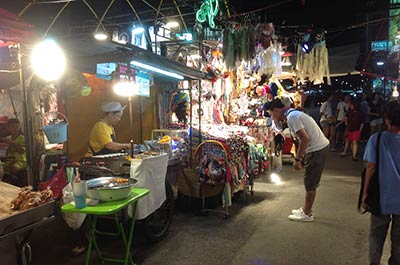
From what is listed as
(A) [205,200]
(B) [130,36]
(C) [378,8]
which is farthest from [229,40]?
(C) [378,8]

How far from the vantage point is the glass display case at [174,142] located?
6.10 meters

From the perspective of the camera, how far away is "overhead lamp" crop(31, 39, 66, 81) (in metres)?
4.30

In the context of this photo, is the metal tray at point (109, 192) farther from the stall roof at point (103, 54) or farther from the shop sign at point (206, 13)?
the shop sign at point (206, 13)

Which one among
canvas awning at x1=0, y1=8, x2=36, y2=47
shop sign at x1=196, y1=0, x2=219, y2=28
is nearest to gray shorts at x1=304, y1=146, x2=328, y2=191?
shop sign at x1=196, y1=0, x2=219, y2=28

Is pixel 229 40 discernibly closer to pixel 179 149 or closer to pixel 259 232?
pixel 179 149

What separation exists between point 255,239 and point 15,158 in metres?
4.80

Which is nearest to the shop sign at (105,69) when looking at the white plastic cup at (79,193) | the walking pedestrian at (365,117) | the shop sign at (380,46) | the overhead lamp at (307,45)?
the white plastic cup at (79,193)

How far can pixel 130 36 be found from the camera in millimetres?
8469

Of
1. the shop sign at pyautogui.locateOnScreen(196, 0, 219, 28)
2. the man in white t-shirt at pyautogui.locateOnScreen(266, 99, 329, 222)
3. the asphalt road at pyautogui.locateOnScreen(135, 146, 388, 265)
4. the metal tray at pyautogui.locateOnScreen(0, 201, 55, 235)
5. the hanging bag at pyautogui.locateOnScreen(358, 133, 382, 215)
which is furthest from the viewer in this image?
the shop sign at pyautogui.locateOnScreen(196, 0, 219, 28)

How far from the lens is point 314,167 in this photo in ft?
18.7

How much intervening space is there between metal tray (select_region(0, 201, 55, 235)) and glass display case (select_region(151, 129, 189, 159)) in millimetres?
3100

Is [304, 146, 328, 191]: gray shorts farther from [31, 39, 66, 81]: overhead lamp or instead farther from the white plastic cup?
[31, 39, 66, 81]: overhead lamp

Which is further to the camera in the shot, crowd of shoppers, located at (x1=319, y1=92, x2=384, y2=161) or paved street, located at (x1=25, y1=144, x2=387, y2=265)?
crowd of shoppers, located at (x1=319, y1=92, x2=384, y2=161)

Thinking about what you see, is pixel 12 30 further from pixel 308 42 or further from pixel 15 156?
pixel 308 42
